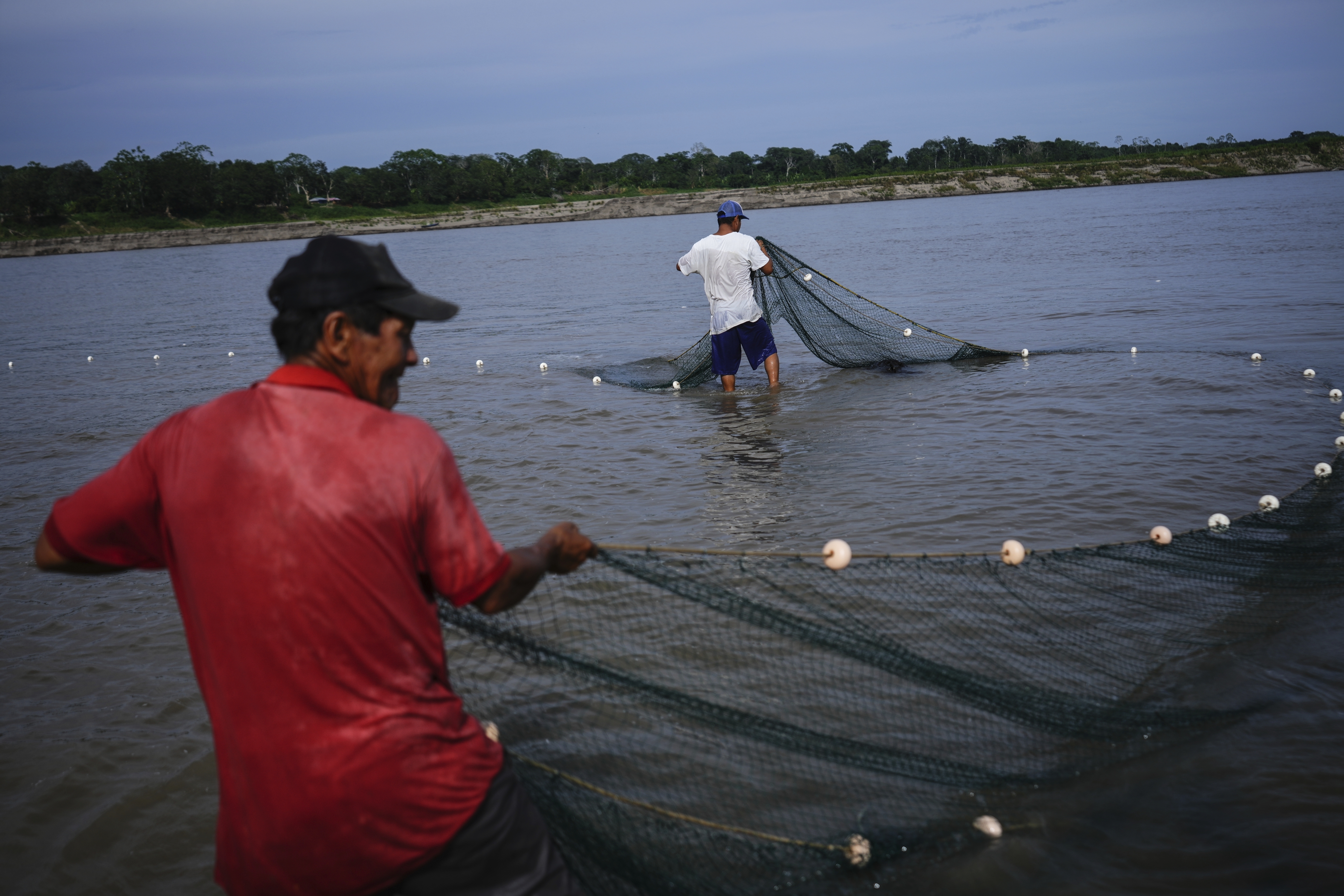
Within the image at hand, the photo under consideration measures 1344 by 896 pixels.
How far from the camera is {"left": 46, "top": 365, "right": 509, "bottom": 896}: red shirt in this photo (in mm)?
1705

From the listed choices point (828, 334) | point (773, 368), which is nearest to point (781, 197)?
point (828, 334)

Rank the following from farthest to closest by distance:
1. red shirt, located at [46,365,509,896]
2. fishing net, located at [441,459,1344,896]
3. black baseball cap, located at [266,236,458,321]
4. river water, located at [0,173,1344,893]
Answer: river water, located at [0,173,1344,893] < fishing net, located at [441,459,1344,896] < black baseball cap, located at [266,236,458,321] < red shirt, located at [46,365,509,896]

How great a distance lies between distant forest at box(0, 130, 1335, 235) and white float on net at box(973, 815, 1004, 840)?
99.7 m

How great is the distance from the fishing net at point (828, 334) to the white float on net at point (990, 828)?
848 cm

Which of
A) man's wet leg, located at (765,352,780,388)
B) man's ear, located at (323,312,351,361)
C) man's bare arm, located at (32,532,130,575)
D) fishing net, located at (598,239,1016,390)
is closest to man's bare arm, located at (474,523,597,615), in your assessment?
man's ear, located at (323,312,351,361)

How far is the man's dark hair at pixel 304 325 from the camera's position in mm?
1876

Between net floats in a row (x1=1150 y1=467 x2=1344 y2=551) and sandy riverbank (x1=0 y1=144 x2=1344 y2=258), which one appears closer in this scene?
net floats in a row (x1=1150 y1=467 x2=1344 y2=551)

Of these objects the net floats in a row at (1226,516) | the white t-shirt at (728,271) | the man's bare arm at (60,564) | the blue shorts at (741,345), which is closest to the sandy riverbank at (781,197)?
the blue shorts at (741,345)

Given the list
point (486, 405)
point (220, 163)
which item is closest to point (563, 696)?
point (486, 405)

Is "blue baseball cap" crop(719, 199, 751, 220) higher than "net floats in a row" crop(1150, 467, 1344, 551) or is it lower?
higher

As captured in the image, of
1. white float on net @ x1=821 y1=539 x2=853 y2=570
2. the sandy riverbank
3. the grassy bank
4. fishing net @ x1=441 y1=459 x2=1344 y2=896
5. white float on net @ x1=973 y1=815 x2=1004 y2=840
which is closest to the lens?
fishing net @ x1=441 y1=459 x2=1344 y2=896

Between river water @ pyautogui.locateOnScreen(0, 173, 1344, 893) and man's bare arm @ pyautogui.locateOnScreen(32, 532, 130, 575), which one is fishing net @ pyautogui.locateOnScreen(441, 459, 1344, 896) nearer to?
river water @ pyautogui.locateOnScreen(0, 173, 1344, 893)

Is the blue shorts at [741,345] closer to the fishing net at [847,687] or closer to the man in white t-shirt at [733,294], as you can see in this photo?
the man in white t-shirt at [733,294]

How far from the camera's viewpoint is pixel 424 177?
366 feet
